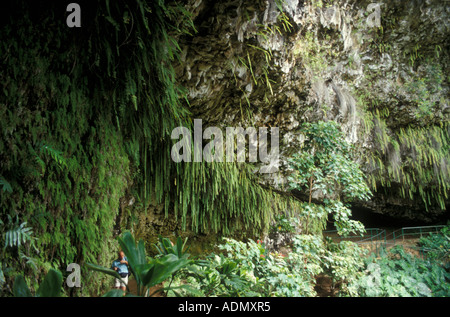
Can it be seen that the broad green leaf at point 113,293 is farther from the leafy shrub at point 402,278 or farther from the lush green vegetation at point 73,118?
the leafy shrub at point 402,278

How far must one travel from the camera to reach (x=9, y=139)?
182 cm

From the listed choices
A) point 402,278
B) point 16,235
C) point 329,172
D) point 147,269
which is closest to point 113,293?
point 147,269

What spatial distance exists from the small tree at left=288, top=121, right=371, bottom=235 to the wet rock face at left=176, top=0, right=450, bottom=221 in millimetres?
890

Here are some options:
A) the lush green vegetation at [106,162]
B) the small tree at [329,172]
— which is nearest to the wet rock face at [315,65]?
the lush green vegetation at [106,162]

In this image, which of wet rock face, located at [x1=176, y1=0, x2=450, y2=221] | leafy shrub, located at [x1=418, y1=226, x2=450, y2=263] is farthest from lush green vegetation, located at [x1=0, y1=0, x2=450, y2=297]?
leafy shrub, located at [x1=418, y1=226, x2=450, y2=263]

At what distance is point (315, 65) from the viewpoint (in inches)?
215

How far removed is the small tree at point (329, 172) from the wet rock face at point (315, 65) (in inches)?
35.0

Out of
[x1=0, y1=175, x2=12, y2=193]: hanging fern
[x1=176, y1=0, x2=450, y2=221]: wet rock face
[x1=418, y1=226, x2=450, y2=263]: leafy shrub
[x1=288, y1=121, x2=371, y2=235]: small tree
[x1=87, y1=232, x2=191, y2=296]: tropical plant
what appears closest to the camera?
[x1=87, y1=232, x2=191, y2=296]: tropical plant

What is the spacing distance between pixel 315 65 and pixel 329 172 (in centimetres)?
286

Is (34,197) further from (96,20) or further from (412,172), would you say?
(412,172)

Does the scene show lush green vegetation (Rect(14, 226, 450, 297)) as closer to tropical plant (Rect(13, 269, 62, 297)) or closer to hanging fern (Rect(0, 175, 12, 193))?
tropical plant (Rect(13, 269, 62, 297))

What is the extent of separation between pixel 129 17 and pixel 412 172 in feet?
27.3

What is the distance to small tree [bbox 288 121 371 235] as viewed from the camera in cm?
362
